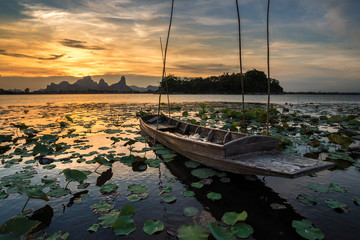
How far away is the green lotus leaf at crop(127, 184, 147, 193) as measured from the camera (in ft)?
16.2

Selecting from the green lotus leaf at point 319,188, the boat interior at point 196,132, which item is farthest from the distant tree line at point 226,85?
the green lotus leaf at point 319,188

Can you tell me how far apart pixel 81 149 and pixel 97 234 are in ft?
19.0

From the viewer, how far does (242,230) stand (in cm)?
338

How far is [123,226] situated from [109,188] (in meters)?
1.71

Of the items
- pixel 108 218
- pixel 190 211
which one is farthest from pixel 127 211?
pixel 190 211

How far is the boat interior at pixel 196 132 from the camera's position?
22.1 ft

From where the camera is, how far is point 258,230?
353cm

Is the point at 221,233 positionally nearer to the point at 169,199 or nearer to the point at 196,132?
the point at 169,199

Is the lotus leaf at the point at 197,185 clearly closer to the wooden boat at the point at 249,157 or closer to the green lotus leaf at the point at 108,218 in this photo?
the wooden boat at the point at 249,157

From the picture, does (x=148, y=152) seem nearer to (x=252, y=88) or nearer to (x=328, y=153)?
(x=328, y=153)

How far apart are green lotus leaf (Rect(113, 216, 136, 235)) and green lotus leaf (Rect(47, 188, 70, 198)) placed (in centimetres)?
215

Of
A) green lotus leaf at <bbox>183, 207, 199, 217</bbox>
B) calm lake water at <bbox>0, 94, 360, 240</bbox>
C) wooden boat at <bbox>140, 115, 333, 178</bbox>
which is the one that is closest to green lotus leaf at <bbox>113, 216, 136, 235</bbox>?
calm lake water at <bbox>0, 94, 360, 240</bbox>

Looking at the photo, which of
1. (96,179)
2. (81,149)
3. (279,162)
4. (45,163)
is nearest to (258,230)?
(279,162)

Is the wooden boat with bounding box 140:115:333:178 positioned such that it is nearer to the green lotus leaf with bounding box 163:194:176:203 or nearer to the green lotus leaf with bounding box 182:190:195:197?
the green lotus leaf with bounding box 182:190:195:197
